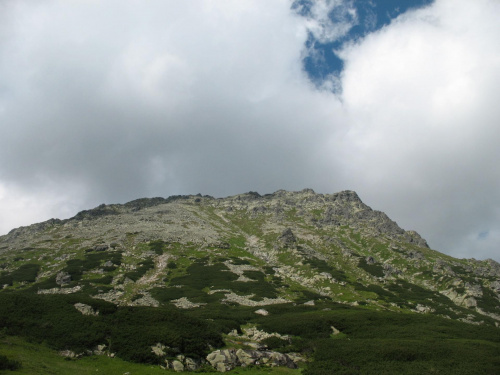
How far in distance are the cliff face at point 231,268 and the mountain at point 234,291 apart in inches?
22.6

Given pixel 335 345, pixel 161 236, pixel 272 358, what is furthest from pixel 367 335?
pixel 161 236

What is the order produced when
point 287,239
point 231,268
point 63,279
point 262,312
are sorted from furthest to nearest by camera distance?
point 287,239 < point 231,268 < point 63,279 < point 262,312

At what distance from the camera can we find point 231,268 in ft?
344

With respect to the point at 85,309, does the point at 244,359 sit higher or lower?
lower

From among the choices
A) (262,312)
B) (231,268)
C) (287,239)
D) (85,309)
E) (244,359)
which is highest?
(287,239)

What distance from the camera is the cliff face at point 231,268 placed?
268 feet

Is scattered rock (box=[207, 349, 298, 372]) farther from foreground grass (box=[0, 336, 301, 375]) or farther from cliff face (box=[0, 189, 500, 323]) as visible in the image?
cliff face (box=[0, 189, 500, 323])

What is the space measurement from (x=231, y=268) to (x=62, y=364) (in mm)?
79893

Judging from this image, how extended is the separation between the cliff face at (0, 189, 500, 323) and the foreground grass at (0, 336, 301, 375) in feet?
135

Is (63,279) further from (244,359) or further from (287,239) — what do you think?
(287,239)

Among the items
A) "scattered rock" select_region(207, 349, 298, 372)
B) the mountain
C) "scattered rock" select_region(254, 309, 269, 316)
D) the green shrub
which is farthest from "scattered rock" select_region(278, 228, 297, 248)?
the green shrub

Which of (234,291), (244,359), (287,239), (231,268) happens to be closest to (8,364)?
(244,359)

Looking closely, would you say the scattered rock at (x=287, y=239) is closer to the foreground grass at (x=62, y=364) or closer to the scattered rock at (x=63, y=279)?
the scattered rock at (x=63, y=279)

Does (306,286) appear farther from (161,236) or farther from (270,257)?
(161,236)
